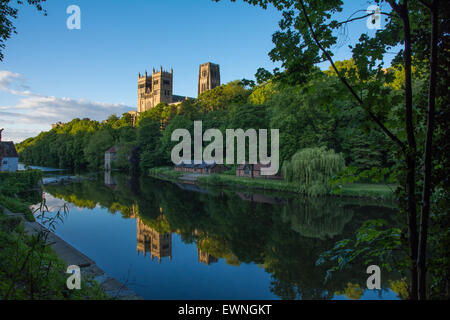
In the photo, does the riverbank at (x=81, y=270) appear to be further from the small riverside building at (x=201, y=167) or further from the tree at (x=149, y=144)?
the tree at (x=149, y=144)

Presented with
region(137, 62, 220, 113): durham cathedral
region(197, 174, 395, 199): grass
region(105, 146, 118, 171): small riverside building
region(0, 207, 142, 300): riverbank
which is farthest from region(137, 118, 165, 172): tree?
region(137, 62, 220, 113): durham cathedral

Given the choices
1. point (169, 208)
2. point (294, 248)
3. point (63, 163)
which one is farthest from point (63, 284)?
point (63, 163)

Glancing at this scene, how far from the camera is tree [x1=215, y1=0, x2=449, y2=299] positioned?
2.25 metres

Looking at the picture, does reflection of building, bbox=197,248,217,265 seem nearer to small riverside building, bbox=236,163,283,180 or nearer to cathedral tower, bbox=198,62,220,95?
small riverside building, bbox=236,163,283,180

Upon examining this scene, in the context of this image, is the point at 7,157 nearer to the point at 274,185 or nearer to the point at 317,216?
the point at 274,185

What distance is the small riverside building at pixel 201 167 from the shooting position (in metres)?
44.8

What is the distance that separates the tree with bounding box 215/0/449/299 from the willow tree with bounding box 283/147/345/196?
74.4ft

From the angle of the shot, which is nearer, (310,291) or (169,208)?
(310,291)

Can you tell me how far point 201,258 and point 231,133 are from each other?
2670 centimetres

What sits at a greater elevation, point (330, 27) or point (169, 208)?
point (330, 27)

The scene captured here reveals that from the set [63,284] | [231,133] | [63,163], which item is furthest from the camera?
[63,163]
